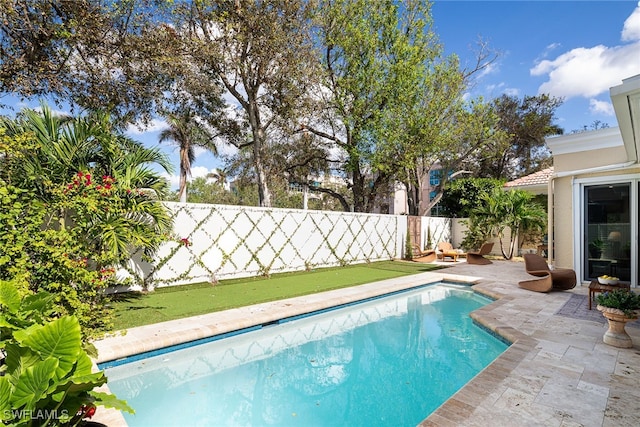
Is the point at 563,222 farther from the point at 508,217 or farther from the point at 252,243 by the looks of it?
the point at 252,243

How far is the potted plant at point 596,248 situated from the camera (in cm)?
859

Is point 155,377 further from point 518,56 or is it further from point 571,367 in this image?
point 518,56

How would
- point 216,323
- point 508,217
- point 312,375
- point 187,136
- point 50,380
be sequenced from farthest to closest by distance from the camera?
1. point 187,136
2. point 508,217
3. point 216,323
4. point 312,375
5. point 50,380

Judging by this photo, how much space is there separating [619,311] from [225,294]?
696cm

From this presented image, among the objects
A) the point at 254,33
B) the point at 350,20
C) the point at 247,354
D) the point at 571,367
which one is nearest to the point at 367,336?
the point at 247,354

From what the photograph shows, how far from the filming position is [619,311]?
14.6 feet

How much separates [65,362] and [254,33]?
36.0ft

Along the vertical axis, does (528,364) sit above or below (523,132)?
below

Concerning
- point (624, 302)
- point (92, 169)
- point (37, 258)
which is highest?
point (92, 169)

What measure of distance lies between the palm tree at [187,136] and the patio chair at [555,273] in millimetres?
11951

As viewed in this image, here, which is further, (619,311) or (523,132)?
(523,132)

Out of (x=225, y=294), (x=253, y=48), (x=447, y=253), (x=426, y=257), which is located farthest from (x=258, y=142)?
(x=447, y=253)

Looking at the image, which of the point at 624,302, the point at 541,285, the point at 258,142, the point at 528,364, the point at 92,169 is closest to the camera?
the point at 528,364

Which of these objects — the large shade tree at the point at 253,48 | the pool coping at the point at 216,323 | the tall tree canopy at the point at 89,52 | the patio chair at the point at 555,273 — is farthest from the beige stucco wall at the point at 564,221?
the tall tree canopy at the point at 89,52
